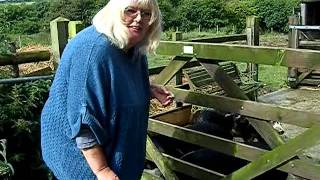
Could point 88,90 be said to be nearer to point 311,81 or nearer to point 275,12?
point 311,81

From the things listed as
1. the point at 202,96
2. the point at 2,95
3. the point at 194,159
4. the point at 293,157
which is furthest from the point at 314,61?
the point at 2,95

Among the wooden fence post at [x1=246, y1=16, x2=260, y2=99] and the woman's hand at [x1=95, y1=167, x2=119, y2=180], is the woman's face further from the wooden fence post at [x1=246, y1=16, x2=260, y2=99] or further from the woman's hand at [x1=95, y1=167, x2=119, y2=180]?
the wooden fence post at [x1=246, y1=16, x2=260, y2=99]

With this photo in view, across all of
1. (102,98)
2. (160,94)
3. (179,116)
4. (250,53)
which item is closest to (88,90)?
(102,98)

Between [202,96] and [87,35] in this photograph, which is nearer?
[87,35]

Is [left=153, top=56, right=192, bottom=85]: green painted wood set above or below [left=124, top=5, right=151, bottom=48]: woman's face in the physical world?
below

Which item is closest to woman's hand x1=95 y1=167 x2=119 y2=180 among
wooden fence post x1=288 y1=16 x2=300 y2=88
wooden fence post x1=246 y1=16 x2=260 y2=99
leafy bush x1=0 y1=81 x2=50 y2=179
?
leafy bush x1=0 y1=81 x2=50 y2=179

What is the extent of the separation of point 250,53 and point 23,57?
2.24 m

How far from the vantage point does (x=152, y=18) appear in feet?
7.18

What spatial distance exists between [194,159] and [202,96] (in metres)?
0.76

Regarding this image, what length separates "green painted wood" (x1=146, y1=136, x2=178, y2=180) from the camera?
380 cm

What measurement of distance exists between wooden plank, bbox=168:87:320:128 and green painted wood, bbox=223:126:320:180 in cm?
10

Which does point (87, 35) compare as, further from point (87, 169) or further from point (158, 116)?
point (158, 116)

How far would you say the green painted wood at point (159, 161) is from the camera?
380 cm

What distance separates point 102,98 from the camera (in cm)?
209
